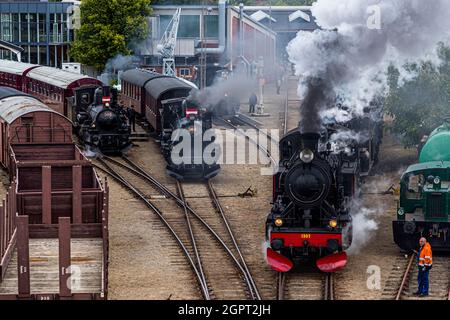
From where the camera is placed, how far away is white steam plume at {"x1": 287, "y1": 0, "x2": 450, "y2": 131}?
22.2 metres

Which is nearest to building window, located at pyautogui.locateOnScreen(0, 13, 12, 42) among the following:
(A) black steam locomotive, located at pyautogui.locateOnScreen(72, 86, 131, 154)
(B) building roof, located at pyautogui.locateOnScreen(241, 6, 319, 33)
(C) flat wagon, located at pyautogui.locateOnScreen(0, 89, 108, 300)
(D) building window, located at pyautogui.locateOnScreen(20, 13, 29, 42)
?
(D) building window, located at pyautogui.locateOnScreen(20, 13, 29, 42)

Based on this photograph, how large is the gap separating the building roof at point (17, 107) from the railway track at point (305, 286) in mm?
14218

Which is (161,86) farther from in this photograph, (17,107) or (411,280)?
(411,280)

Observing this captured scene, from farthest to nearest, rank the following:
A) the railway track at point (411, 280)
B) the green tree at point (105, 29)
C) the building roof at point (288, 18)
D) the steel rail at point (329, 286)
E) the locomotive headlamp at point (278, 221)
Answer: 1. the building roof at point (288, 18)
2. the green tree at point (105, 29)
3. the locomotive headlamp at point (278, 221)
4. the railway track at point (411, 280)
5. the steel rail at point (329, 286)

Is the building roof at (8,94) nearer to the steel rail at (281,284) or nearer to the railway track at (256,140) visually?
the railway track at (256,140)

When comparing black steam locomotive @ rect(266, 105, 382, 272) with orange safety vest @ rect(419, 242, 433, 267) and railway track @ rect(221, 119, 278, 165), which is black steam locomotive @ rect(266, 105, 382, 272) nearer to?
orange safety vest @ rect(419, 242, 433, 267)

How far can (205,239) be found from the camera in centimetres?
2516

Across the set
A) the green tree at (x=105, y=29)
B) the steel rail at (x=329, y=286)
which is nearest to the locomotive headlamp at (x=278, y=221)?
the steel rail at (x=329, y=286)

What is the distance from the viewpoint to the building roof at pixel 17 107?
3247 cm

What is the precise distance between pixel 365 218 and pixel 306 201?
6190mm
